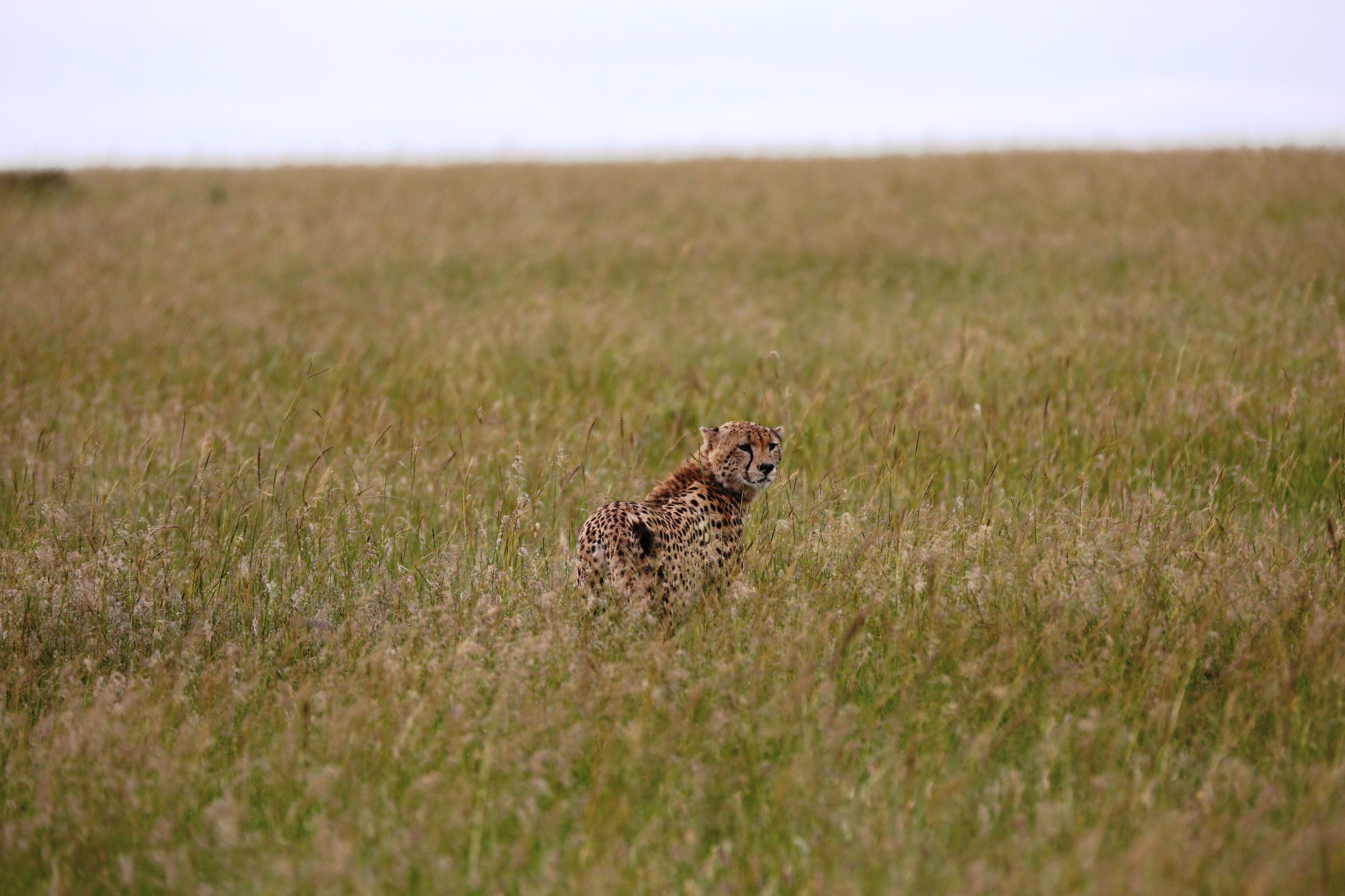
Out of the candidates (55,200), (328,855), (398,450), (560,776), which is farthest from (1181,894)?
(55,200)

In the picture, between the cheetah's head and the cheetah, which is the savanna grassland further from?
the cheetah's head

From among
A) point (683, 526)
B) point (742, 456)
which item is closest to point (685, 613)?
point (683, 526)

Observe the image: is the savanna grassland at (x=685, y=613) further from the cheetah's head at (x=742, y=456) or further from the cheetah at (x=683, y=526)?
the cheetah's head at (x=742, y=456)

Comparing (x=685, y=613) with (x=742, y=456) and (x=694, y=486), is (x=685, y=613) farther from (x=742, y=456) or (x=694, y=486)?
(x=742, y=456)

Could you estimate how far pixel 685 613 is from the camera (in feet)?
11.8

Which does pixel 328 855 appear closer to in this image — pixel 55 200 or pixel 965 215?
pixel 965 215

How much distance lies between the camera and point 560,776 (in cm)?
244

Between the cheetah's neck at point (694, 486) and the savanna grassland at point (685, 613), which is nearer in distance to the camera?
the savanna grassland at point (685, 613)

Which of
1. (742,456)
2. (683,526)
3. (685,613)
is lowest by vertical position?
(685,613)

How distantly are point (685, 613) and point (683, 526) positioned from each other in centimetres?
31

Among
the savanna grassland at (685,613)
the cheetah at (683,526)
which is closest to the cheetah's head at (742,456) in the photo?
the cheetah at (683,526)

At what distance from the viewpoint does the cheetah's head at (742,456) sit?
401 centimetres

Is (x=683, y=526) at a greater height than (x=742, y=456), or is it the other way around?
(x=742, y=456)

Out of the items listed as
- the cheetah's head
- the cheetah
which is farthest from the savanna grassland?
the cheetah's head
